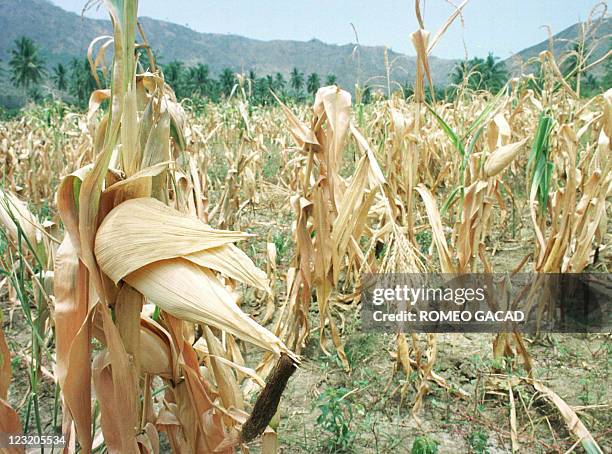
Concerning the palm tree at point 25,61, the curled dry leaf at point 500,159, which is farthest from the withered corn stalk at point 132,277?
the palm tree at point 25,61

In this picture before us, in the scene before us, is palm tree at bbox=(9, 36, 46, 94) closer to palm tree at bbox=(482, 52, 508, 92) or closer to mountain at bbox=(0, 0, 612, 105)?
mountain at bbox=(0, 0, 612, 105)

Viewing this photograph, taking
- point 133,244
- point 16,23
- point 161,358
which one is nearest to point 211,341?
point 161,358

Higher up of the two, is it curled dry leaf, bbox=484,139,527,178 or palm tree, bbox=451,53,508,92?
palm tree, bbox=451,53,508,92

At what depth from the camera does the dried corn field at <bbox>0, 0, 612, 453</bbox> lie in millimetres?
536

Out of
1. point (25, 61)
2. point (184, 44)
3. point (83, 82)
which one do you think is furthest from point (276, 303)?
point (184, 44)

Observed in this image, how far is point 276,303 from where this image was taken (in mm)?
2277

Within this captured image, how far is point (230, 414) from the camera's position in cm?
75

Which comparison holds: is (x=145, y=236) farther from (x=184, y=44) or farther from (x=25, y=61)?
(x=184, y=44)

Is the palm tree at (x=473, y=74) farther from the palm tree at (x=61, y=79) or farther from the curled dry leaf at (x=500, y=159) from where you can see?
the palm tree at (x=61, y=79)

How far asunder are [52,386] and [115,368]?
128 centimetres

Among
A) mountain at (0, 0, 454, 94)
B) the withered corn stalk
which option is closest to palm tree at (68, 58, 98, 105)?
the withered corn stalk

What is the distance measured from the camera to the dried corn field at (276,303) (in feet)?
1.76

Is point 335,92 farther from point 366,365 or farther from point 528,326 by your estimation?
point 528,326

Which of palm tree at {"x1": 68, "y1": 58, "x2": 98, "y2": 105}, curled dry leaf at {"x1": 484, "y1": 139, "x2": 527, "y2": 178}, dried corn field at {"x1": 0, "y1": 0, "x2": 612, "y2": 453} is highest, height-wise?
palm tree at {"x1": 68, "y1": 58, "x2": 98, "y2": 105}
